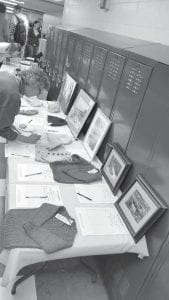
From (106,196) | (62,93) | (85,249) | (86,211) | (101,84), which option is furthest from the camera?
(62,93)

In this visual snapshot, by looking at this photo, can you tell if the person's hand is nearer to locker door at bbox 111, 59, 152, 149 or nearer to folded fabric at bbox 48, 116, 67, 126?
folded fabric at bbox 48, 116, 67, 126

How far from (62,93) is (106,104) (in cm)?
137

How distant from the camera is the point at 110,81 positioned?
221 centimetres

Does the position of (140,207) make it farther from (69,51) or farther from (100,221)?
(69,51)

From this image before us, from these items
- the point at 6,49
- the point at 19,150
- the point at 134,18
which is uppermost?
the point at 134,18

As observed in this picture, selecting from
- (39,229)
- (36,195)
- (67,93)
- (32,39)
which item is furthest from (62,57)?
(32,39)

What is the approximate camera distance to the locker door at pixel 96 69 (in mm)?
2396

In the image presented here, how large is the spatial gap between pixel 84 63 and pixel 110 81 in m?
0.82

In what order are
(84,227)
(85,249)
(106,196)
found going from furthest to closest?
(106,196) < (84,227) < (85,249)

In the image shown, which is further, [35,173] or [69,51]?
[69,51]

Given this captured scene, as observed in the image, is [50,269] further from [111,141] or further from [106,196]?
[111,141]

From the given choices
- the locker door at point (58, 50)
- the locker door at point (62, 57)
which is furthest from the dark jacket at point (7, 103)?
the locker door at point (58, 50)

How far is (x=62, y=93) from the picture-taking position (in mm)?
3520

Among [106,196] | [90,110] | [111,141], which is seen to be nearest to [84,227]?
[106,196]
